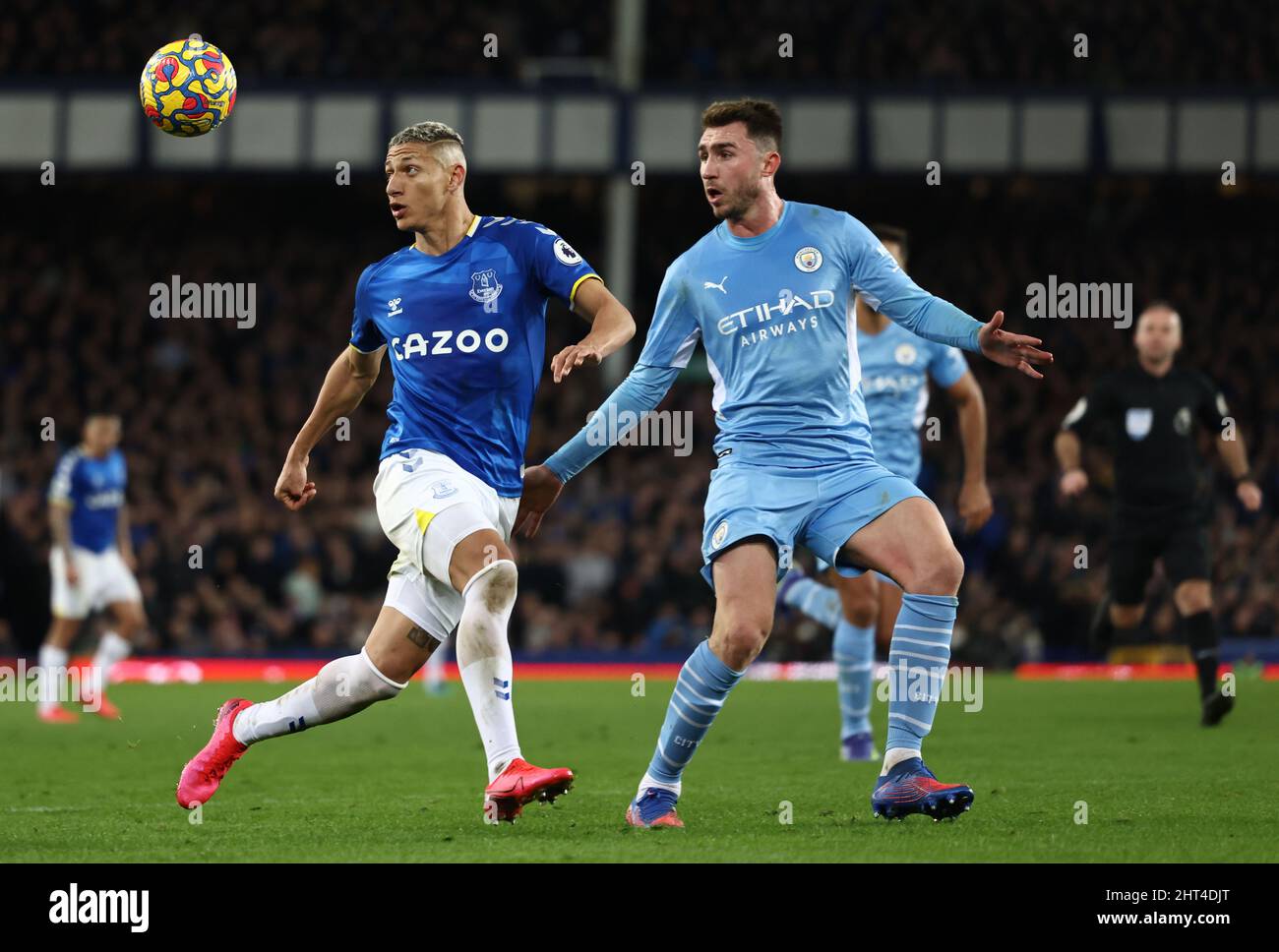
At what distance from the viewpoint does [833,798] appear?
7551mm

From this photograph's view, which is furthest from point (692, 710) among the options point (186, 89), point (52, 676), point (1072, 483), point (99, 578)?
point (99, 578)

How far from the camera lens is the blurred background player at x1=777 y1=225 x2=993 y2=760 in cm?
959

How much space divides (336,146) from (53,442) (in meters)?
6.70

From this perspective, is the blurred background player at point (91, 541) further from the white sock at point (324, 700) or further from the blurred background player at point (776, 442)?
the blurred background player at point (776, 442)

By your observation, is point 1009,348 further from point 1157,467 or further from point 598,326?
point 1157,467

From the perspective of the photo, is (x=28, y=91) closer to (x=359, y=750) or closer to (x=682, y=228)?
(x=682, y=228)

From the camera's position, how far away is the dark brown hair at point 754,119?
270 inches

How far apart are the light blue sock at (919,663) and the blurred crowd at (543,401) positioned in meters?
7.89

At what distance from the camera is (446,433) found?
6.96 m

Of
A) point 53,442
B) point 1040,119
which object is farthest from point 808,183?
point 53,442

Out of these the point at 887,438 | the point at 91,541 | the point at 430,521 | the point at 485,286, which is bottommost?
the point at 91,541

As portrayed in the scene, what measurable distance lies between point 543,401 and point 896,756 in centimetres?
2083

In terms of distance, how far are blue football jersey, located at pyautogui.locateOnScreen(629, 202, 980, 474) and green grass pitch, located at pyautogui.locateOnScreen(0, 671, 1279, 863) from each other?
1.38m

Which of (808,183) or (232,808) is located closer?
(232,808)
